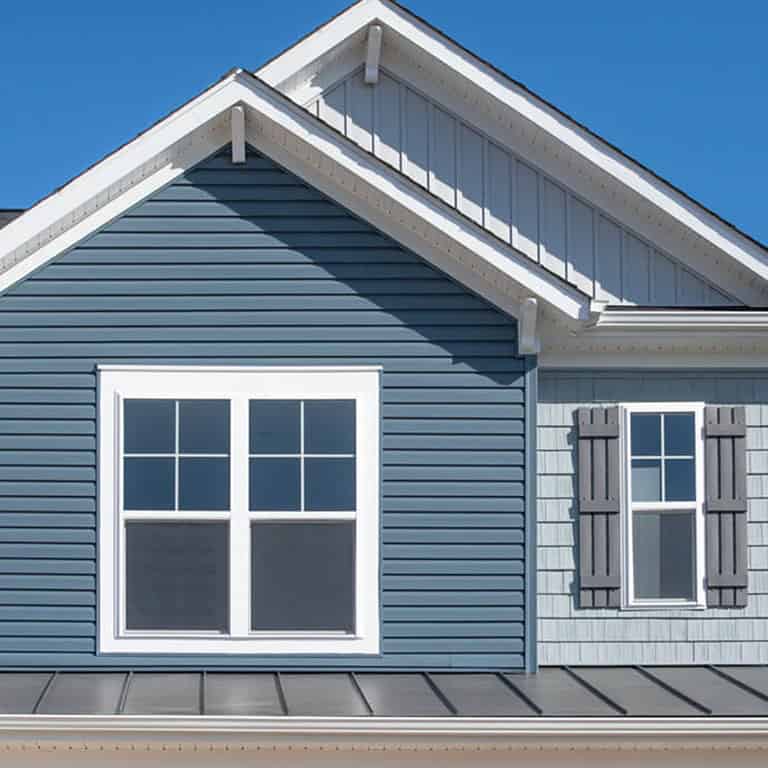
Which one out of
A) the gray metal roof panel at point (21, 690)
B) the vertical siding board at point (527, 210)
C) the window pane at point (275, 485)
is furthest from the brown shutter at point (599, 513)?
the gray metal roof panel at point (21, 690)

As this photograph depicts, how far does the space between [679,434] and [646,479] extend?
411 mm

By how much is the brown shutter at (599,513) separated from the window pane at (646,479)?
192mm

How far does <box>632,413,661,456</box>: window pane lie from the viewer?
29.0 feet

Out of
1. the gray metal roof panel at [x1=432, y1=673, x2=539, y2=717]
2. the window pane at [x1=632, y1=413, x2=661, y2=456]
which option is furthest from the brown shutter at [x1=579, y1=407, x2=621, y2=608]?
the gray metal roof panel at [x1=432, y1=673, x2=539, y2=717]

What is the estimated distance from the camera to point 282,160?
27.0ft

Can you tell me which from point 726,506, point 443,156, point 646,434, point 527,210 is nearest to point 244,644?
point 646,434

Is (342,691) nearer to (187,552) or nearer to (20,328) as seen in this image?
(187,552)

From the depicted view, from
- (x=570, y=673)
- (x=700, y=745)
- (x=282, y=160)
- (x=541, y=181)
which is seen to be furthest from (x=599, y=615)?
(x=282, y=160)

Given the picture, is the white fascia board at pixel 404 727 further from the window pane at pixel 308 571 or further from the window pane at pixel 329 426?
the window pane at pixel 329 426

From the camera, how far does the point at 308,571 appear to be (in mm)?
8352

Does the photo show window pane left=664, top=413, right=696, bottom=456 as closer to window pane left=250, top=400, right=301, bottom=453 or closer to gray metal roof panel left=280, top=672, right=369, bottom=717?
window pane left=250, top=400, right=301, bottom=453

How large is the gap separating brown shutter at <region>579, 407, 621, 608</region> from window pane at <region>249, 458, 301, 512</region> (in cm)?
208

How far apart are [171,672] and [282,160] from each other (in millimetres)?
3566

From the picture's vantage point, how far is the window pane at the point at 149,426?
8250 mm
